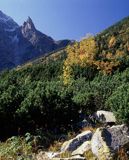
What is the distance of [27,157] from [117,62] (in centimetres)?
4174

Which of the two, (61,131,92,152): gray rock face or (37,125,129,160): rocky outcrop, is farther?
(61,131,92,152): gray rock face

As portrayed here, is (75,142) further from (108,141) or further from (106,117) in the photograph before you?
(106,117)

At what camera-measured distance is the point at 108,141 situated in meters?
11.0

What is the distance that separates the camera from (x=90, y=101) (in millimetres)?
18297

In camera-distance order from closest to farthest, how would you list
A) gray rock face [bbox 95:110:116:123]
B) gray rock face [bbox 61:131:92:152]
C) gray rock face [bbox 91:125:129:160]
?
1. gray rock face [bbox 91:125:129:160]
2. gray rock face [bbox 61:131:92:152]
3. gray rock face [bbox 95:110:116:123]

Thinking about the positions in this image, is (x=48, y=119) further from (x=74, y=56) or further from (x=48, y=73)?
(x=74, y=56)

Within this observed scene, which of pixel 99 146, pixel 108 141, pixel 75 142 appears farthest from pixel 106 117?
pixel 99 146

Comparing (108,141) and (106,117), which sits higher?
(106,117)

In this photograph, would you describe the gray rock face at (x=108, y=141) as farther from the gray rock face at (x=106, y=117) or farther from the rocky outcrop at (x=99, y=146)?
the gray rock face at (x=106, y=117)

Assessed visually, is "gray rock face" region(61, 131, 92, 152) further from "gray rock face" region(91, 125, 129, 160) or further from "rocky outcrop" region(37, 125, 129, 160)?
"gray rock face" region(91, 125, 129, 160)

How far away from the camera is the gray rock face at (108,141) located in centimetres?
1063

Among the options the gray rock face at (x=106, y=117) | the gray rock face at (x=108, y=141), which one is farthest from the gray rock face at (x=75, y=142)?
the gray rock face at (x=106, y=117)

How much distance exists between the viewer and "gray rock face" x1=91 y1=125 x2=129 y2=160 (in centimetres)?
1063

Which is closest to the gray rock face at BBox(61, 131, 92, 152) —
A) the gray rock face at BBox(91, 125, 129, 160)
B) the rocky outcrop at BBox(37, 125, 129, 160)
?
the rocky outcrop at BBox(37, 125, 129, 160)
